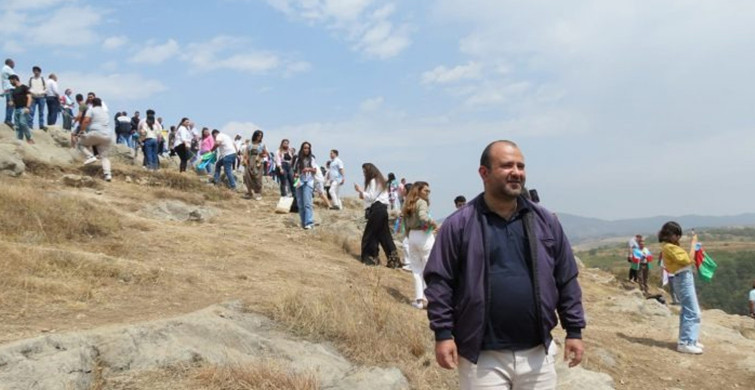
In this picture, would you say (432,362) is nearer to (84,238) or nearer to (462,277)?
(462,277)

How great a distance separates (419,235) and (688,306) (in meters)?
3.81

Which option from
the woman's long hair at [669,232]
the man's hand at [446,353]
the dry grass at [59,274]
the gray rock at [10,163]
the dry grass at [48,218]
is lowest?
the dry grass at [59,274]

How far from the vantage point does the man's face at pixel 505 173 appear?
10.3 feet

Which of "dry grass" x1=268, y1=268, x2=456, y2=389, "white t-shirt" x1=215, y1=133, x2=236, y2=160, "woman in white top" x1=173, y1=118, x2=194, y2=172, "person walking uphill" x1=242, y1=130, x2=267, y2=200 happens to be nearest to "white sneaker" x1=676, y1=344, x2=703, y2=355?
"dry grass" x1=268, y1=268, x2=456, y2=389

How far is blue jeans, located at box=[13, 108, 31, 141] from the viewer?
1607 centimetres

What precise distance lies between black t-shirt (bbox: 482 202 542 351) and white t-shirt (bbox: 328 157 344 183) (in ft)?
43.5

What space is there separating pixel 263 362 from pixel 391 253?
270 inches

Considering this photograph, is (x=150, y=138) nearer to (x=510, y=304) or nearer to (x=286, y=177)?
(x=286, y=177)

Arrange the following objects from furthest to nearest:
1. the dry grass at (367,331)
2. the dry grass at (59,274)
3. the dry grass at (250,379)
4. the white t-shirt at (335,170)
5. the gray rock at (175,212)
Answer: the white t-shirt at (335,170) → the gray rock at (175,212) → the dry grass at (59,274) → the dry grass at (367,331) → the dry grass at (250,379)

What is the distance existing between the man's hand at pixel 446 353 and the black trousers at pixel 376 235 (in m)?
7.92

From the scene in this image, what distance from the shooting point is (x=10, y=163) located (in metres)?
13.0

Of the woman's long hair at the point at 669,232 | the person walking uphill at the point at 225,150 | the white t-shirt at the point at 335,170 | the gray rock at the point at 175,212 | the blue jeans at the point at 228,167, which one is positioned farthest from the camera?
the blue jeans at the point at 228,167

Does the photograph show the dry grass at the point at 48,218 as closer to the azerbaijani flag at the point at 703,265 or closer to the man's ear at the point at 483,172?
the man's ear at the point at 483,172

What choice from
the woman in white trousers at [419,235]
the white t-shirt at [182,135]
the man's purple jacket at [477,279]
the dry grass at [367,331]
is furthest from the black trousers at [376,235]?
the white t-shirt at [182,135]
